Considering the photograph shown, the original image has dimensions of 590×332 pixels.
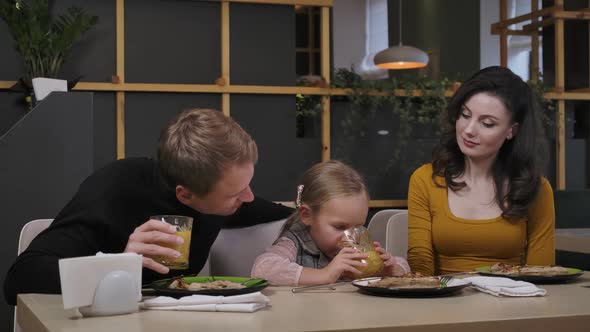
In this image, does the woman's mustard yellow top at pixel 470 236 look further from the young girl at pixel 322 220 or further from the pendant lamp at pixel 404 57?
the pendant lamp at pixel 404 57

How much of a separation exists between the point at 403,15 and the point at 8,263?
716cm

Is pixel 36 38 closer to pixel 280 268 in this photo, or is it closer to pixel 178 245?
pixel 280 268

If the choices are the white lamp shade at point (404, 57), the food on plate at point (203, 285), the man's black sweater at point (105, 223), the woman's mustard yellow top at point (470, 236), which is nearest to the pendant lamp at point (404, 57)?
the white lamp shade at point (404, 57)

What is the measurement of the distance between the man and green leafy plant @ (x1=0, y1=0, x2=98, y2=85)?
262 centimetres

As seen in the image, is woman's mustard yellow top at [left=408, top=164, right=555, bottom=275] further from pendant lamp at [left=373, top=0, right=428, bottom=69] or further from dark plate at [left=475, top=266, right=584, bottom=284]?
pendant lamp at [left=373, top=0, right=428, bottom=69]

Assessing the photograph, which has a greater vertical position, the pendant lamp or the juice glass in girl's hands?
the pendant lamp

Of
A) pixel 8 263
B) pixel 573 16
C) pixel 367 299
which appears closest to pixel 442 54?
pixel 573 16

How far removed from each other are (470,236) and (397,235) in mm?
303

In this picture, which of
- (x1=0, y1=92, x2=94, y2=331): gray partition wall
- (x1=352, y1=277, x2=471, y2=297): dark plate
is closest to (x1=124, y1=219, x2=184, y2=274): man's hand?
(x1=352, y1=277, x2=471, y2=297): dark plate

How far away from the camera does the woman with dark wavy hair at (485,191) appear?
2369mm

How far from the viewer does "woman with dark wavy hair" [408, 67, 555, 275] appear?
2369 mm

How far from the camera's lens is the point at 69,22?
186 inches

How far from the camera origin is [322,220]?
215 cm

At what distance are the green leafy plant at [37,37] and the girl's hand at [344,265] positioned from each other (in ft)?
9.70
